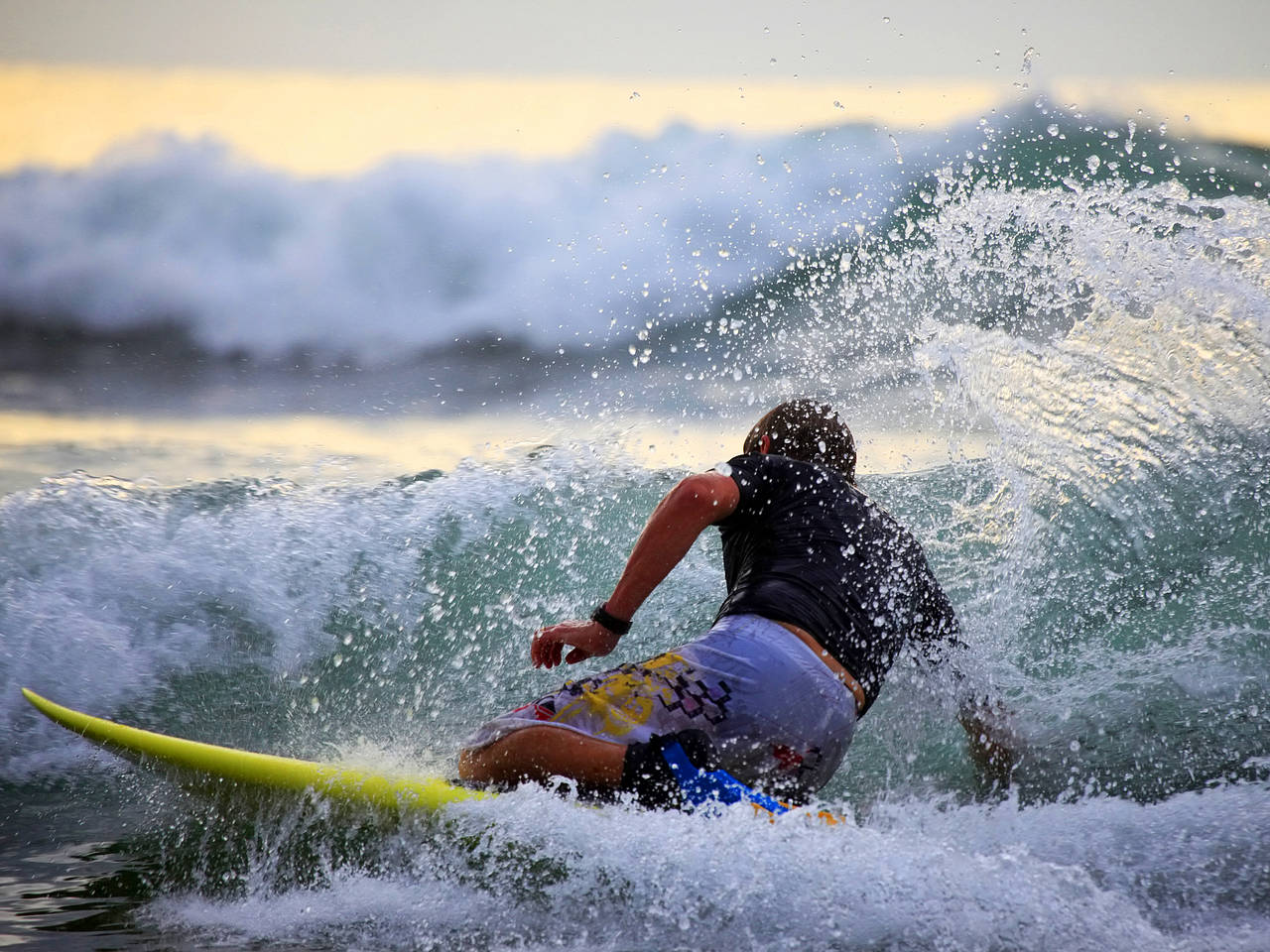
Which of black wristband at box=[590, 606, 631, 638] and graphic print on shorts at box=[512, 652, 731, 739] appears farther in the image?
black wristband at box=[590, 606, 631, 638]

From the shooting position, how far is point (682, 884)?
2102mm

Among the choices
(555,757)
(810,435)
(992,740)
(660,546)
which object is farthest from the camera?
(992,740)

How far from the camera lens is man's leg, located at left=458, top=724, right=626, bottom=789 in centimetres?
236

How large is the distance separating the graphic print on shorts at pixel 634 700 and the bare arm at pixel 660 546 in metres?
0.11

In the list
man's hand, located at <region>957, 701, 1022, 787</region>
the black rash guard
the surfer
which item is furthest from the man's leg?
man's hand, located at <region>957, 701, 1022, 787</region>

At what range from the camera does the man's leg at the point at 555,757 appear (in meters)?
2.36

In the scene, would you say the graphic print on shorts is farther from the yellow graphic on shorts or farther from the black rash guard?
the black rash guard

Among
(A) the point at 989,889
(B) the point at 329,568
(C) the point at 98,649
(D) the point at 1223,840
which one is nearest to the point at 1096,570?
(D) the point at 1223,840

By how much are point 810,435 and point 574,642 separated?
0.86 metres

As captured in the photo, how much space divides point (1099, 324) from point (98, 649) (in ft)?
15.1

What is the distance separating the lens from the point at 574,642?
259cm

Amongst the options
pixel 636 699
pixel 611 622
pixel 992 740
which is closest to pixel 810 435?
pixel 611 622

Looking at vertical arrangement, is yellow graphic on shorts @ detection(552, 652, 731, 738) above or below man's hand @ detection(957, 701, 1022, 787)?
above

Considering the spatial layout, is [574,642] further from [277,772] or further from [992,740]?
[992,740]
